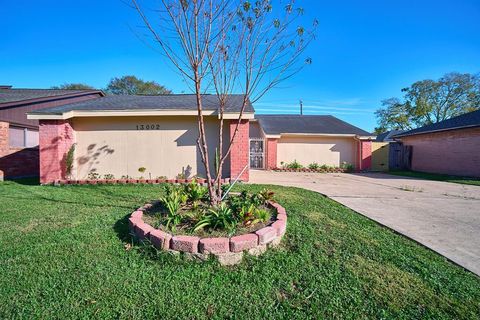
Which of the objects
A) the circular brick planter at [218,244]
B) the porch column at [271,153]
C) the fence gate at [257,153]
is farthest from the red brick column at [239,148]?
the fence gate at [257,153]

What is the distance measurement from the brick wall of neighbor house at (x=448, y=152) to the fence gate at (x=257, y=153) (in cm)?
1020

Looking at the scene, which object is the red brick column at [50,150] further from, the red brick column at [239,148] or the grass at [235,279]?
the red brick column at [239,148]

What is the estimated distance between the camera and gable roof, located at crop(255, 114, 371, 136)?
13719 millimetres

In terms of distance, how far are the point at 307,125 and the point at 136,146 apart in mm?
11280

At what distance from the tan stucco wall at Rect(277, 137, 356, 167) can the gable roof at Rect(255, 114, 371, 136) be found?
508 mm

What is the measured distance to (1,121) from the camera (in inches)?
354

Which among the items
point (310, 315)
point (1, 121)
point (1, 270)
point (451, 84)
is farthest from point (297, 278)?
point (451, 84)

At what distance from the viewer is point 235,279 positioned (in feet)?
7.36

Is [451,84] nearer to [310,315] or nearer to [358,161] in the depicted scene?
[358,161]

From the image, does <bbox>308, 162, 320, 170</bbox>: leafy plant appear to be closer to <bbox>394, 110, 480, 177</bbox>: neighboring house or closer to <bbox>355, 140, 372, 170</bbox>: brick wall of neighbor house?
<bbox>355, 140, 372, 170</bbox>: brick wall of neighbor house

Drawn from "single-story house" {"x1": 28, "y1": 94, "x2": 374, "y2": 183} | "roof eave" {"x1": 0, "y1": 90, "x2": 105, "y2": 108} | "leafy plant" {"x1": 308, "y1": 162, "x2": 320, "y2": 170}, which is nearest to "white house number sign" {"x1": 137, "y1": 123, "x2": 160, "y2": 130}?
"single-story house" {"x1": 28, "y1": 94, "x2": 374, "y2": 183}

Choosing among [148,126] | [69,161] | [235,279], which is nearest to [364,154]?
[148,126]

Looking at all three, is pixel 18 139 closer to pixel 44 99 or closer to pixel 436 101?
pixel 44 99

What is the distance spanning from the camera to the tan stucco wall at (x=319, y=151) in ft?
45.1
